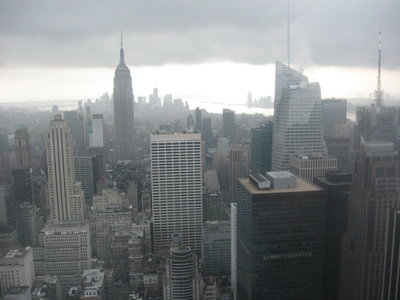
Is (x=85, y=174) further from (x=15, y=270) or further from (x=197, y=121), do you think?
(x=15, y=270)

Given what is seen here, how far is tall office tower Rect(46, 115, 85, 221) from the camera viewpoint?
33.1ft

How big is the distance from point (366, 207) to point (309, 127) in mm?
4048

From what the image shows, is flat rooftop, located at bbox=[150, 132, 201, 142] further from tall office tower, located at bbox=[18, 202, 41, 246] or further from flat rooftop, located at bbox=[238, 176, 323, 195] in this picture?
flat rooftop, located at bbox=[238, 176, 323, 195]

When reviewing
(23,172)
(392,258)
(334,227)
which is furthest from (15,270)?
(392,258)

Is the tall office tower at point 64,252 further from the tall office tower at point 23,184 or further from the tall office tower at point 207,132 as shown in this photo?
the tall office tower at point 207,132

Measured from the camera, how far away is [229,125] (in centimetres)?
1041

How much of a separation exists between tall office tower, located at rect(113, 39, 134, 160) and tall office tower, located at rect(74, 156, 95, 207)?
4.24 feet

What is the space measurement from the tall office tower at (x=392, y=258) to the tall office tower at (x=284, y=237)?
4.37 ft

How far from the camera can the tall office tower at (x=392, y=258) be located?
4.32 meters

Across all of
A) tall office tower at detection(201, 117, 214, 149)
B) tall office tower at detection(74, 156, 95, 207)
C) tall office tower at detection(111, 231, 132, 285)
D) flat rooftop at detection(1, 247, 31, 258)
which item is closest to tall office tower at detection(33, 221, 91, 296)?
flat rooftop at detection(1, 247, 31, 258)

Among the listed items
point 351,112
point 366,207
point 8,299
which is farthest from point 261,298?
point 8,299

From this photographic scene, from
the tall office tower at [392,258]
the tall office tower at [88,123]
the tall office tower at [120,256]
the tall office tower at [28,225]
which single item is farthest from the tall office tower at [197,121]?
the tall office tower at [392,258]

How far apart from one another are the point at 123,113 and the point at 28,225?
437 centimetres

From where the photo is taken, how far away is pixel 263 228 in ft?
18.8
